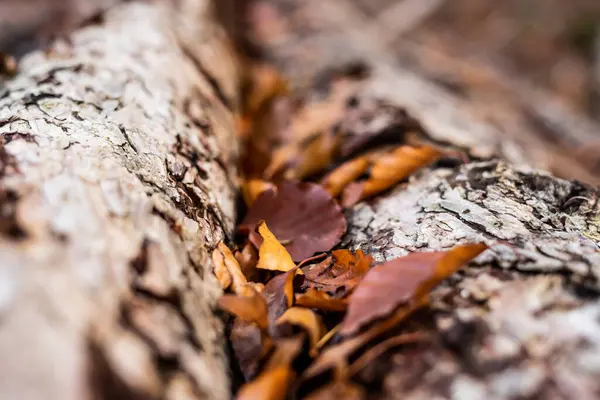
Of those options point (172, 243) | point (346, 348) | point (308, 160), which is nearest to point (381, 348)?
point (346, 348)

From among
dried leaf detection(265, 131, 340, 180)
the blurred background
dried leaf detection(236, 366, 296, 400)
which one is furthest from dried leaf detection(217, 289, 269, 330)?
the blurred background

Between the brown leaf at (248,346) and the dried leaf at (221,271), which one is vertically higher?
the dried leaf at (221,271)

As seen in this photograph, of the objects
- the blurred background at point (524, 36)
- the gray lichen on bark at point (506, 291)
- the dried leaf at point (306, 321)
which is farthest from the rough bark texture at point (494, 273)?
the blurred background at point (524, 36)

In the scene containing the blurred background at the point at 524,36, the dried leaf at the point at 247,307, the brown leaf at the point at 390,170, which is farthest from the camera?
the blurred background at the point at 524,36

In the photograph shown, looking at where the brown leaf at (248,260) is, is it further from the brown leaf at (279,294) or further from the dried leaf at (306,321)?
the dried leaf at (306,321)

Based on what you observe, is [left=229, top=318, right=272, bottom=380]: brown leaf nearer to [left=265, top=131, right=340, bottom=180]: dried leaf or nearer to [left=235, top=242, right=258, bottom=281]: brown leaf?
[left=235, top=242, right=258, bottom=281]: brown leaf

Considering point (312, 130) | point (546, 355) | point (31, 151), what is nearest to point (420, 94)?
point (312, 130)

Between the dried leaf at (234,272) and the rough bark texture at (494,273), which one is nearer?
the rough bark texture at (494,273)
